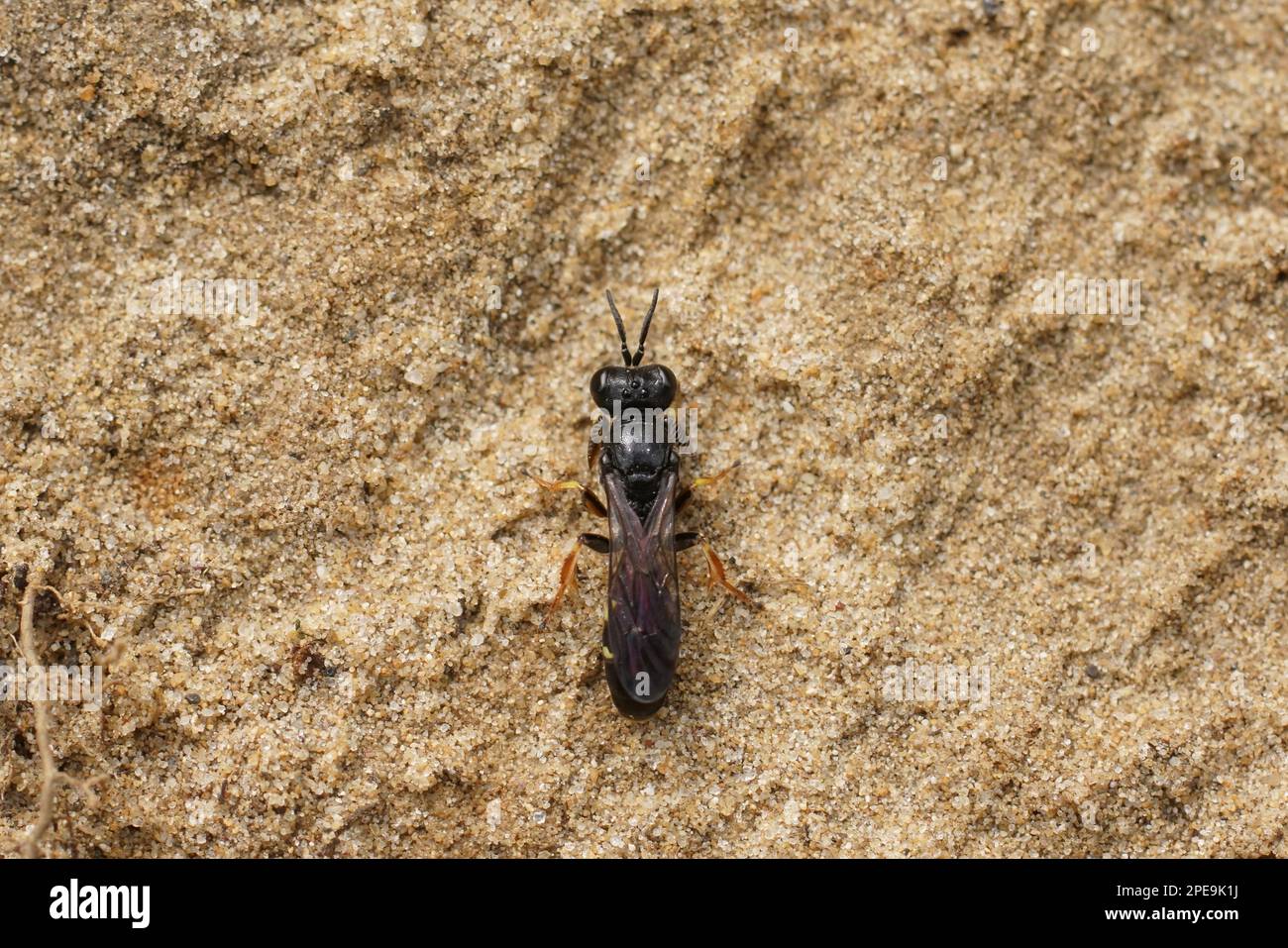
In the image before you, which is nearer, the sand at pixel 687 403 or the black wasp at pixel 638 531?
the black wasp at pixel 638 531

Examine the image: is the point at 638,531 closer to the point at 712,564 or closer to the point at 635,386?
the point at 712,564

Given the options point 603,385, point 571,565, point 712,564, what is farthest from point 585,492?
point 712,564

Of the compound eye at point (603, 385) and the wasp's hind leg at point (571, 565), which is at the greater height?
the compound eye at point (603, 385)

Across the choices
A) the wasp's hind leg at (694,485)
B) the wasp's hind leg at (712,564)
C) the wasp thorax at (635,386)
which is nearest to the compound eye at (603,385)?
the wasp thorax at (635,386)

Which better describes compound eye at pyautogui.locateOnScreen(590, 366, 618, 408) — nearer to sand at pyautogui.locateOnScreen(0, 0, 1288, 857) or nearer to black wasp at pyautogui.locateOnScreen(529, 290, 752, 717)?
black wasp at pyautogui.locateOnScreen(529, 290, 752, 717)

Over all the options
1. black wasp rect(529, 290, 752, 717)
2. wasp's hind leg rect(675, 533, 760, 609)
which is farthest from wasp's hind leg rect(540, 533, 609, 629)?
wasp's hind leg rect(675, 533, 760, 609)

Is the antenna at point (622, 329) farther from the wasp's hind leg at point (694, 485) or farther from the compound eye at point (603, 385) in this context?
the wasp's hind leg at point (694, 485)

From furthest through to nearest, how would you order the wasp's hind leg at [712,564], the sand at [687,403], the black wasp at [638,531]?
the wasp's hind leg at [712,564] < the sand at [687,403] < the black wasp at [638,531]
